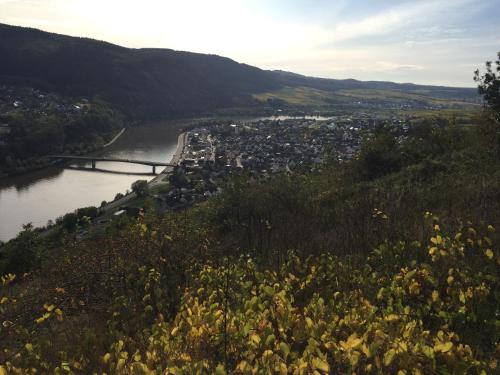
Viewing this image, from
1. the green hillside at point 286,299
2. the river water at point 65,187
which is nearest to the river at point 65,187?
the river water at point 65,187

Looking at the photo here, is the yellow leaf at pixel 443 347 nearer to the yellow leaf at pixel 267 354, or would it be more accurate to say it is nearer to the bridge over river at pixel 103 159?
the yellow leaf at pixel 267 354

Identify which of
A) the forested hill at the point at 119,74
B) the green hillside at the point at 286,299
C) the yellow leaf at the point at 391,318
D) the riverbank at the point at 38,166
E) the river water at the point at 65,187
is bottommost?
the river water at the point at 65,187

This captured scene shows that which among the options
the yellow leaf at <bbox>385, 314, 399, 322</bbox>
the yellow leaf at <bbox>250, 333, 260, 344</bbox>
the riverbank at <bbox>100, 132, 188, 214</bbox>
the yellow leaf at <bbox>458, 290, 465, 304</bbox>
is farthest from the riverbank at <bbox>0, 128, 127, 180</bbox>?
the yellow leaf at <bbox>458, 290, 465, 304</bbox>

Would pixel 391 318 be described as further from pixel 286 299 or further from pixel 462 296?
pixel 286 299

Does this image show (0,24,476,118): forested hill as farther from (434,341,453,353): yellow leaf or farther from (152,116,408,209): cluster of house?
(434,341,453,353): yellow leaf

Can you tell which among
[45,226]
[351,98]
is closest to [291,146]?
[45,226]

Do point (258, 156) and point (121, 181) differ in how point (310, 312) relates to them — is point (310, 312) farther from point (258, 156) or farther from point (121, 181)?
point (258, 156)

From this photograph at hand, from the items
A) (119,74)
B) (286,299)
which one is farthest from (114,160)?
(119,74)
